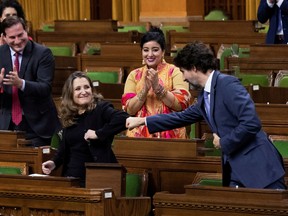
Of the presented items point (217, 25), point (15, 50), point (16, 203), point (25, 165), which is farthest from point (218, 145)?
point (217, 25)

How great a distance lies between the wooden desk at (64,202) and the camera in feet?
16.0

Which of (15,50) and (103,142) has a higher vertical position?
(15,50)

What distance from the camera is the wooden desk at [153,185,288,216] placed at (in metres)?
4.50

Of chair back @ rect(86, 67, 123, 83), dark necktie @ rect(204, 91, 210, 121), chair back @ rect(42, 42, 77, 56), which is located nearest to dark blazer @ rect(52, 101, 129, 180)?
dark necktie @ rect(204, 91, 210, 121)

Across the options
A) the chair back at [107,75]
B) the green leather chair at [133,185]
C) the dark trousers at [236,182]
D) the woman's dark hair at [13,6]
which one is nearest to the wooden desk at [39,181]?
the green leather chair at [133,185]

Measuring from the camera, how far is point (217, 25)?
1055cm

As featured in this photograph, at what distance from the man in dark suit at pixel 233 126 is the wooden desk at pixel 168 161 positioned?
761mm

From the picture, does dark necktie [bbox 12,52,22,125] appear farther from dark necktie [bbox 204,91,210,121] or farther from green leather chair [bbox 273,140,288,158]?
dark necktie [bbox 204,91,210,121]

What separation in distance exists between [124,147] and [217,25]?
488 cm

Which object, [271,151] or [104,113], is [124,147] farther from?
[271,151]

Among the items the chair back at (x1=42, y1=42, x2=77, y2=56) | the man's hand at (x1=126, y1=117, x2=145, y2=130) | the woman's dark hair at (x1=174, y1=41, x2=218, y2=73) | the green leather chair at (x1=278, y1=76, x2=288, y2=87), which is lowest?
the green leather chair at (x1=278, y1=76, x2=288, y2=87)

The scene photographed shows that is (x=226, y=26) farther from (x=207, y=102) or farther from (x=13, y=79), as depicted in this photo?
(x=207, y=102)

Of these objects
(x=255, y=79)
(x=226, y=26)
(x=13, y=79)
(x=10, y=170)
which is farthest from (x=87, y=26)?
(x=10, y=170)

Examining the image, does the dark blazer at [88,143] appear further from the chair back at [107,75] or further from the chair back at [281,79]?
the chair back at [107,75]
